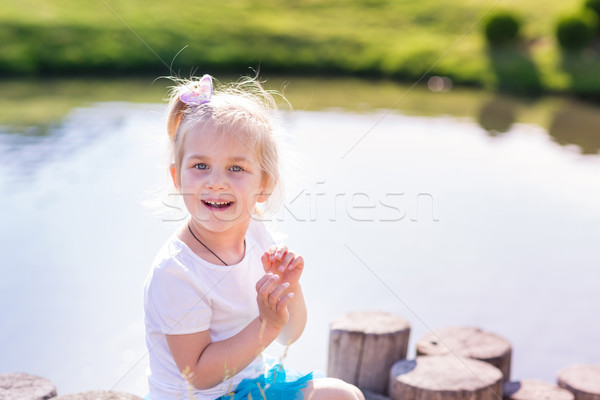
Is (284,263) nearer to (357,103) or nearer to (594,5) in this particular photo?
(357,103)

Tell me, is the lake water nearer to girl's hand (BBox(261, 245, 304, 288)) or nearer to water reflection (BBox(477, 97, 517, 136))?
water reflection (BBox(477, 97, 517, 136))

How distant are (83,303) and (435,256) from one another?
2.95 meters

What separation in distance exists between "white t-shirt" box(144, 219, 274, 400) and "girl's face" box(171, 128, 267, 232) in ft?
0.44

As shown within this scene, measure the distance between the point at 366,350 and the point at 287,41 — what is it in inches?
565

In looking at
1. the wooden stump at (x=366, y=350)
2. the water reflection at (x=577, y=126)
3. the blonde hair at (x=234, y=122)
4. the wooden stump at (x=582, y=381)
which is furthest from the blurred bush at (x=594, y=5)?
the blonde hair at (x=234, y=122)

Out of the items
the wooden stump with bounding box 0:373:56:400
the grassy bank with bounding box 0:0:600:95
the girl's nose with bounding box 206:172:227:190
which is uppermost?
the grassy bank with bounding box 0:0:600:95

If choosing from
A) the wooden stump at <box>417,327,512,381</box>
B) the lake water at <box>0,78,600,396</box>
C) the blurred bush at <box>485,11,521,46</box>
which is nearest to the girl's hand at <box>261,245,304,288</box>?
the lake water at <box>0,78,600,396</box>

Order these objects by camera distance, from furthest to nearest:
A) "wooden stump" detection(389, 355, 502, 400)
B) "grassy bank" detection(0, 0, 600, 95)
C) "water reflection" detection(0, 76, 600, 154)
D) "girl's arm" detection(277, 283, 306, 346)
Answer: "grassy bank" detection(0, 0, 600, 95)
"water reflection" detection(0, 76, 600, 154)
"wooden stump" detection(389, 355, 502, 400)
"girl's arm" detection(277, 283, 306, 346)

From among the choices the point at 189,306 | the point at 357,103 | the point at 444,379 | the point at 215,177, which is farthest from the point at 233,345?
the point at 357,103

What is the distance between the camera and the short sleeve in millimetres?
1979

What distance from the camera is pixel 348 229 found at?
6.46 meters

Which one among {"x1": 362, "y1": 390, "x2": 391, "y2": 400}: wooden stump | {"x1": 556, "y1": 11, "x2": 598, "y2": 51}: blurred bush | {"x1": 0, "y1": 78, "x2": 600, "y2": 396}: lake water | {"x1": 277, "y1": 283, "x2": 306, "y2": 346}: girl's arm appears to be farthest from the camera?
{"x1": 556, "y1": 11, "x2": 598, "y2": 51}: blurred bush

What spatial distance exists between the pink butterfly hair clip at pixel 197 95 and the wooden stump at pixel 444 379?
147cm

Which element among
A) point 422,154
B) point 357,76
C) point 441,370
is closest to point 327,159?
point 422,154
